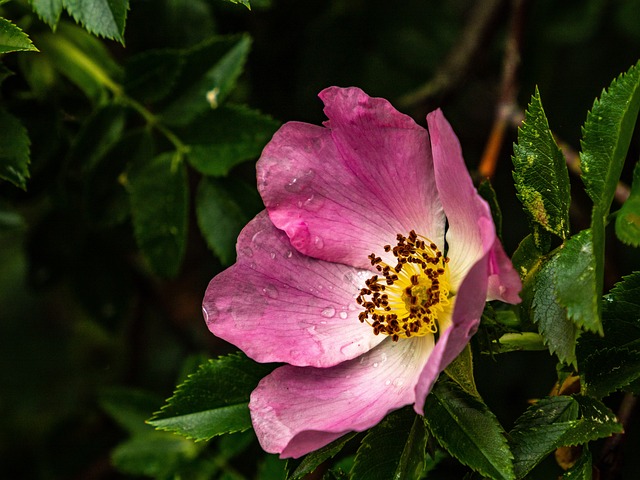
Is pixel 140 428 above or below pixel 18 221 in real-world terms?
below

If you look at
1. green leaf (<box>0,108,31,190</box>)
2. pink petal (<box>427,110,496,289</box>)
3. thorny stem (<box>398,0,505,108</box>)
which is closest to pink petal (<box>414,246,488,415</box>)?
pink petal (<box>427,110,496,289</box>)

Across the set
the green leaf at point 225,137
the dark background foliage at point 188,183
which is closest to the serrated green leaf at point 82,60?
the dark background foliage at point 188,183

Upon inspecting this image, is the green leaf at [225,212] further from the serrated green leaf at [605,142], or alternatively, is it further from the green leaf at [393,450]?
the serrated green leaf at [605,142]

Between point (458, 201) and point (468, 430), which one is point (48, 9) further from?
point (468, 430)

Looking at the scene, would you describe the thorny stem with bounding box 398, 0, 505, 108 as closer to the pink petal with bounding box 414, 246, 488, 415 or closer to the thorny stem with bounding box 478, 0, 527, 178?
the thorny stem with bounding box 478, 0, 527, 178

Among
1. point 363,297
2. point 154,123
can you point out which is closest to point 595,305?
point 363,297

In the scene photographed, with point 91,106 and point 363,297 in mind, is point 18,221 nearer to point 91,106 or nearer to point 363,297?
point 91,106

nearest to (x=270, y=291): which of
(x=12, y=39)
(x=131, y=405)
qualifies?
(x=12, y=39)
